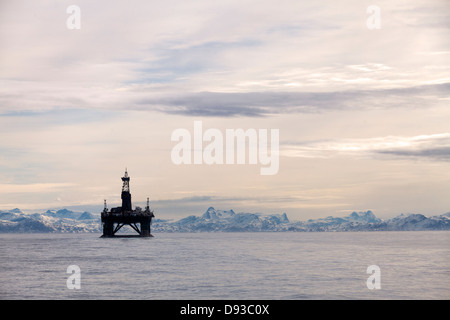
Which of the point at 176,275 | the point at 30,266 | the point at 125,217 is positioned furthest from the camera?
the point at 125,217

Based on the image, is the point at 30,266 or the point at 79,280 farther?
the point at 30,266

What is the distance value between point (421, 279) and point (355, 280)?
6559 mm

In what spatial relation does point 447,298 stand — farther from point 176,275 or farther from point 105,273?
point 105,273

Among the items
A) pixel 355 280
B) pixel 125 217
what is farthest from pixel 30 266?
pixel 125 217
